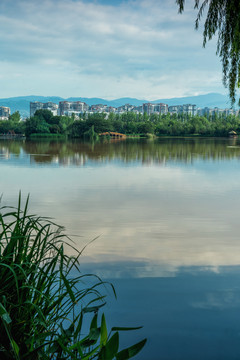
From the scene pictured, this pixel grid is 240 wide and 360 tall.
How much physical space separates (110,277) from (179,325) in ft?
3.48

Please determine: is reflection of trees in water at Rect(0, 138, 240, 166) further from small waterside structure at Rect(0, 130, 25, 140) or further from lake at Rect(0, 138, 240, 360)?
small waterside structure at Rect(0, 130, 25, 140)

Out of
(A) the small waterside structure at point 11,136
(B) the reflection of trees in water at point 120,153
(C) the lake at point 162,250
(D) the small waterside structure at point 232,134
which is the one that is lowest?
(C) the lake at point 162,250

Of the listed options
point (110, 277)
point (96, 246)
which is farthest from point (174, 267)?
point (96, 246)

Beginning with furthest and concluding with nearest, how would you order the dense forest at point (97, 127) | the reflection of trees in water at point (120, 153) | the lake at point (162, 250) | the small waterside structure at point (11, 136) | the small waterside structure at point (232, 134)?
the dense forest at point (97, 127)
the small waterside structure at point (232, 134)
the small waterside structure at point (11, 136)
the reflection of trees in water at point (120, 153)
the lake at point (162, 250)

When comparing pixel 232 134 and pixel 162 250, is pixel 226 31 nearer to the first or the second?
pixel 162 250

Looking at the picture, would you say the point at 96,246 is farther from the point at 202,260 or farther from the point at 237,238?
the point at 237,238

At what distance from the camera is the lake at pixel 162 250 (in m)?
3.12

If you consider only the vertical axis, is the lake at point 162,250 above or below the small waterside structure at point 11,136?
below

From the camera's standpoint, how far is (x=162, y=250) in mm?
5082

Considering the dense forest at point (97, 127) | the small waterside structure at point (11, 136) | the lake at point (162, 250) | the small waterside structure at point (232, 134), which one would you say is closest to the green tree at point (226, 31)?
the lake at point (162, 250)

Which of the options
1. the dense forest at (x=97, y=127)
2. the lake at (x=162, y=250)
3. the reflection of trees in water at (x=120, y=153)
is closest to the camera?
the lake at (x=162, y=250)

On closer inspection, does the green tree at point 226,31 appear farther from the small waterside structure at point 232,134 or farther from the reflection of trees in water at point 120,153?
the small waterside structure at point 232,134

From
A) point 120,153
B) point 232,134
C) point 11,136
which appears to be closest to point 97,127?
point 11,136

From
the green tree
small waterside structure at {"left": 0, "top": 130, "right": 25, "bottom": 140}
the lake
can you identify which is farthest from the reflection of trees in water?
small waterside structure at {"left": 0, "top": 130, "right": 25, "bottom": 140}
